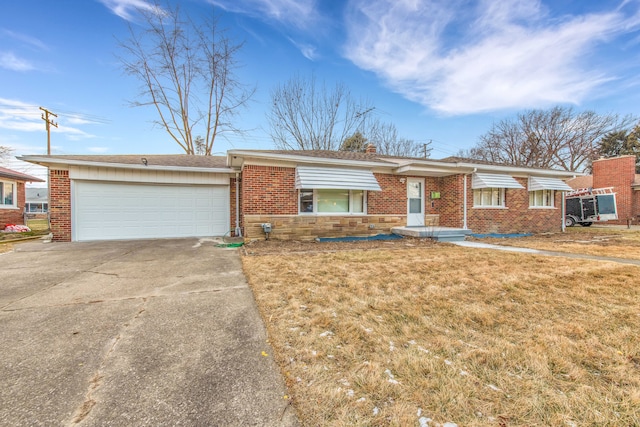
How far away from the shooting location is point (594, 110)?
71.2 feet

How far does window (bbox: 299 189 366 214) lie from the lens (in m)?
8.91

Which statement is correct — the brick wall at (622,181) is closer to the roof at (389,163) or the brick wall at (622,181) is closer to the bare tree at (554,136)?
the bare tree at (554,136)

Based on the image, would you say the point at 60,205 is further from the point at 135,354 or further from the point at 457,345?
the point at 457,345

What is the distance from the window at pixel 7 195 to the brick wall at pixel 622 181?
1362 inches

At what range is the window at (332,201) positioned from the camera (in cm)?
891

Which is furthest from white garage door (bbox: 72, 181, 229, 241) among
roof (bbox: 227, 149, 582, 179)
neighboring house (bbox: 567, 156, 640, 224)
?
neighboring house (bbox: 567, 156, 640, 224)

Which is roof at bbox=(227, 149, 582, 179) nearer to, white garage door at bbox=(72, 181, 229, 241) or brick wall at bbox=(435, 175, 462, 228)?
brick wall at bbox=(435, 175, 462, 228)

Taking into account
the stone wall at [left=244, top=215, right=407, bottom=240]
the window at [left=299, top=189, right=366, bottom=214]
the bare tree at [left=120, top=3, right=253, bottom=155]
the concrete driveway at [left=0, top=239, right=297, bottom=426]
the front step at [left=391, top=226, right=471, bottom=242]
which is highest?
the bare tree at [left=120, top=3, right=253, bottom=155]

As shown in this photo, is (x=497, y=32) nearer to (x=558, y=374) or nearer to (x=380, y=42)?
(x=380, y=42)

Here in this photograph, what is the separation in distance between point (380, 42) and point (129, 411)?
46.1 ft

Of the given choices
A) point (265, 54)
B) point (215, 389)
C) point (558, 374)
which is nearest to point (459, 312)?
point (558, 374)

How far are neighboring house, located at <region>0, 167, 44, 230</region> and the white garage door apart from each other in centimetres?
701

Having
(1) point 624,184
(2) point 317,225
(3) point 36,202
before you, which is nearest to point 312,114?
(2) point 317,225

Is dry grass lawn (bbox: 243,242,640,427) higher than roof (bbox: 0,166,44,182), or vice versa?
roof (bbox: 0,166,44,182)
